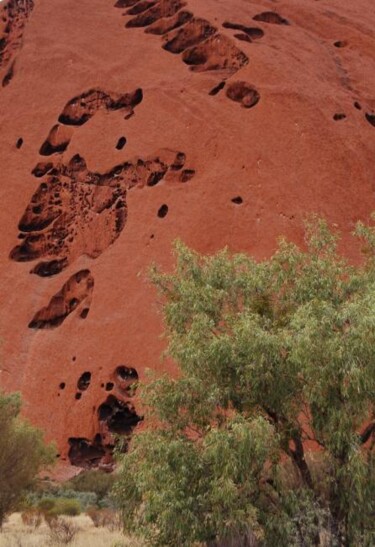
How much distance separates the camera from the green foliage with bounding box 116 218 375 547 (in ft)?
21.5

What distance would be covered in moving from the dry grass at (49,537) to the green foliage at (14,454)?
0.63 meters

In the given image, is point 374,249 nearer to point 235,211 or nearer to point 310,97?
point 235,211

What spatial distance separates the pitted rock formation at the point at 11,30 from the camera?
28.6 meters

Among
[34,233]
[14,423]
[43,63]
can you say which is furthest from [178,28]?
[14,423]

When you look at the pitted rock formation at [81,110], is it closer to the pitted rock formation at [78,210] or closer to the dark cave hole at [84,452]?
the pitted rock formation at [78,210]

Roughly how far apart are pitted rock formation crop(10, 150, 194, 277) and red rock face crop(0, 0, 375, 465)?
0.05 meters

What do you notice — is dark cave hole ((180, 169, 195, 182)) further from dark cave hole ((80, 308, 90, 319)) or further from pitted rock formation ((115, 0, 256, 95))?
dark cave hole ((80, 308, 90, 319))

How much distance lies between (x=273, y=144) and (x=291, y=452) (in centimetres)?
1541

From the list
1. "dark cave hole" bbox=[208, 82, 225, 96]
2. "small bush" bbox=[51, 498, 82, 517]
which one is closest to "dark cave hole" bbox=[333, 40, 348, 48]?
"dark cave hole" bbox=[208, 82, 225, 96]

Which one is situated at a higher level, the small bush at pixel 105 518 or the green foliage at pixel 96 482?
the small bush at pixel 105 518

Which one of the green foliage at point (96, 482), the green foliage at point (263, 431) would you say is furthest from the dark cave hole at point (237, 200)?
the green foliage at point (263, 431)

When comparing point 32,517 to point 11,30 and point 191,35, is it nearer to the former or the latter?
point 191,35

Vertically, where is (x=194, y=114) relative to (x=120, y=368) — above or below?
above

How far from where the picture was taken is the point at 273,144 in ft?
70.1
